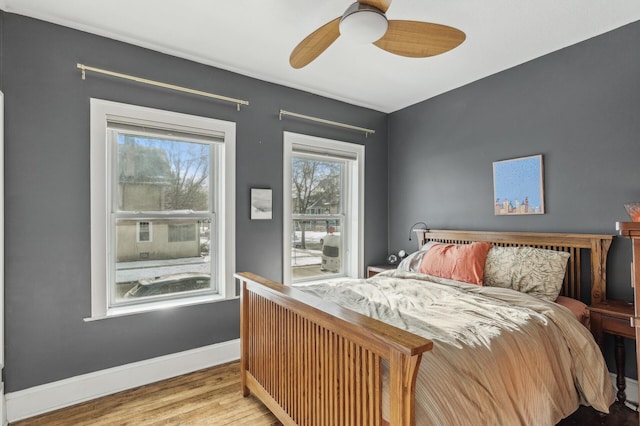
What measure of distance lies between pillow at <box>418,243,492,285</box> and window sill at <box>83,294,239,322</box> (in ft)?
5.98

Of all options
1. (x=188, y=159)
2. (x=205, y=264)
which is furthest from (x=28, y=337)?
(x=188, y=159)

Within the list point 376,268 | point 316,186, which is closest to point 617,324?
point 376,268

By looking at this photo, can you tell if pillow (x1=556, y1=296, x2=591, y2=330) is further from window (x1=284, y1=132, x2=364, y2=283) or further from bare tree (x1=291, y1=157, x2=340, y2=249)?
bare tree (x1=291, y1=157, x2=340, y2=249)

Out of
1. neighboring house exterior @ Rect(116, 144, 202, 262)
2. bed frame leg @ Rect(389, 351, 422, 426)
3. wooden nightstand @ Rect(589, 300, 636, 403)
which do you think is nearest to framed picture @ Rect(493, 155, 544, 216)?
wooden nightstand @ Rect(589, 300, 636, 403)

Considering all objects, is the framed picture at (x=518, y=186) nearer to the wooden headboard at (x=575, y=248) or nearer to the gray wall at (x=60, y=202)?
the wooden headboard at (x=575, y=248)

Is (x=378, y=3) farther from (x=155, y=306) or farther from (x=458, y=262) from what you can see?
(x=155, y=306)

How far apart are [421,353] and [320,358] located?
654 mm

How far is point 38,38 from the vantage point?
2.32m

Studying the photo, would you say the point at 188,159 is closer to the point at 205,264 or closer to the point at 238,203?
the point at 238,203

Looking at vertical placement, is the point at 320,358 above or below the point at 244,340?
above

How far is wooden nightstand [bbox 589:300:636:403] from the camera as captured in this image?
7.13 ft

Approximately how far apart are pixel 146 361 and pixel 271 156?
2.08m

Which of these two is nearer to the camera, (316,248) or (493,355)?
(493,355)

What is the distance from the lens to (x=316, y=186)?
3.89 meters
